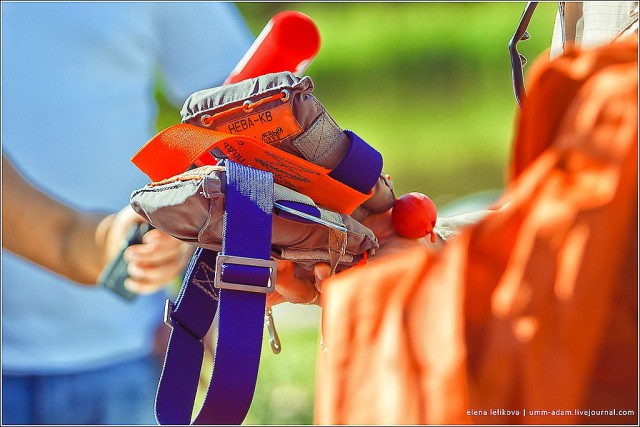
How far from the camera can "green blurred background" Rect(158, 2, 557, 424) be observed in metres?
4.46

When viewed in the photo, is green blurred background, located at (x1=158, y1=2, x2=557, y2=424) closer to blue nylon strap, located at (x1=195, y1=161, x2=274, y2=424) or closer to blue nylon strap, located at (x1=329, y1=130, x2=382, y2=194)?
blue nylon strap, located at (x1=329, y1=130, x2=382, y2=194)

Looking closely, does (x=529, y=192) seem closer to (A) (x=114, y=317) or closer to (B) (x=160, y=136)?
(B) (x=160, y=136)

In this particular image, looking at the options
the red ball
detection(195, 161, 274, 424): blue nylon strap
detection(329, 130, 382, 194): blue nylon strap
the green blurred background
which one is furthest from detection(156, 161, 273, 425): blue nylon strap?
the green blurred background

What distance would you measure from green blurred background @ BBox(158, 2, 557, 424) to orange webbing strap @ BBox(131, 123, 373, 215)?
3.12 m

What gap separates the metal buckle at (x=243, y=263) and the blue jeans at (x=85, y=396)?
34.6 inches

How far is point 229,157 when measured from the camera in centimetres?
79

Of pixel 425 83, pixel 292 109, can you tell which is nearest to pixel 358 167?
pixel 292 109

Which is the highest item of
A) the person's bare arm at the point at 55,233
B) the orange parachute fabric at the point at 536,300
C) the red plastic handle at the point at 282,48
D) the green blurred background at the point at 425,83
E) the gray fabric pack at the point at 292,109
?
the green blurred background at the point at 425,83

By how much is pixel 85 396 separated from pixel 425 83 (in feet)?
12.5

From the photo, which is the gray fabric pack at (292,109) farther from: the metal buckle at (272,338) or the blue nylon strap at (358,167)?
the metal buckle at (272,338)

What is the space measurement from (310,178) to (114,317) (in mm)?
842

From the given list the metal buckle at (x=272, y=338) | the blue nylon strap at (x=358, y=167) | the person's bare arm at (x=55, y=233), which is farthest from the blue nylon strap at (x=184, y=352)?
the person's bare arm at (x=55, y=233)

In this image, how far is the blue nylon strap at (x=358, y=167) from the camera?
0.82 metres

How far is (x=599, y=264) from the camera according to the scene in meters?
0.51
